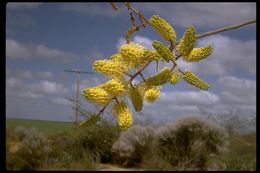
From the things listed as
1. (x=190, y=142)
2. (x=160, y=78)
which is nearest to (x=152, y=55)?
(x=160, y=78)

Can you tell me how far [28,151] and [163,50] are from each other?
9.38m

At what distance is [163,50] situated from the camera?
2.57ft

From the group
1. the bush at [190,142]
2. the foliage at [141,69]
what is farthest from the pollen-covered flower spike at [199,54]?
the bush at [190,142]

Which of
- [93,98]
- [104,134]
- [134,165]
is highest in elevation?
[93,98]

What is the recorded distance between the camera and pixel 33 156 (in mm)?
9758

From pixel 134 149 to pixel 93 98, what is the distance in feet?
29.3

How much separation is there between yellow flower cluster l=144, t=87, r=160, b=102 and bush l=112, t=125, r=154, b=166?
8.67 m

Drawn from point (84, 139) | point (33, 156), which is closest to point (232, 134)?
point (84, 139)

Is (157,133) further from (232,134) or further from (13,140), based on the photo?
A: (13,140)

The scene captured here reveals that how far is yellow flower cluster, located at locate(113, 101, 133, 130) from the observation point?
2.83ft

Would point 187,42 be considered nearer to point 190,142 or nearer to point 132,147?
point 190,142

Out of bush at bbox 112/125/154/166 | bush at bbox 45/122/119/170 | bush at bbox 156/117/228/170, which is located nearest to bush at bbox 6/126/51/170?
bush at bbox 45/122/119/170

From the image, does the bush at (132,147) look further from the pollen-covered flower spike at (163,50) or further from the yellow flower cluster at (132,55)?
the pollen-covered flower spike at (163,50)

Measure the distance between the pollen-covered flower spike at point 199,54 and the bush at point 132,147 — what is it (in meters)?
8.76
